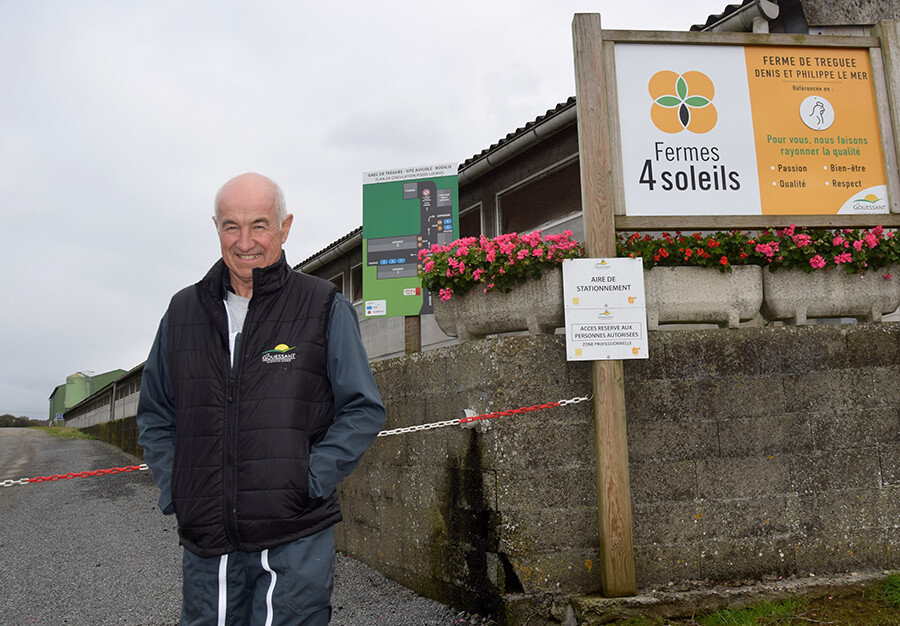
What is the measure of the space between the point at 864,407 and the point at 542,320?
6.56ft

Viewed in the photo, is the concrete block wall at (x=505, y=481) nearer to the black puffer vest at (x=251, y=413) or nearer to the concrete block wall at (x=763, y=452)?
the concrete block wall at (x=763, y=452)

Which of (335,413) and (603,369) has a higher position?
(603,369)

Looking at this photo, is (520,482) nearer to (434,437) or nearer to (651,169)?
(434,437)

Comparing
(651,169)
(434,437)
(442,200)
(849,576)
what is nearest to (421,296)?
(442,200)

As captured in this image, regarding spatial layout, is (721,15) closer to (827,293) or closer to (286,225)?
(827,293)

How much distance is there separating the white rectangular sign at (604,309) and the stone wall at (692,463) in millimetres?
169

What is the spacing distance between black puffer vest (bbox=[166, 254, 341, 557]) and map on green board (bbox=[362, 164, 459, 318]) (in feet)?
13.0

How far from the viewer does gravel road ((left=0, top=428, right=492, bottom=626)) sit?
13.8 feet

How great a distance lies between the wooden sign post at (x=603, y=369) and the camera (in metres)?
3.45

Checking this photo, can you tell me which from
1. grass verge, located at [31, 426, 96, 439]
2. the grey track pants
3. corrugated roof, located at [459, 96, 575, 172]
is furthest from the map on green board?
grass verge, located at [31, 426, 96, 439]

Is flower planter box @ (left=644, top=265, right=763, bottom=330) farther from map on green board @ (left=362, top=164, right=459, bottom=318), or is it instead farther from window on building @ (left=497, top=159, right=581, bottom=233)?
window on building @ (left=497, top=159, right=581, bottom=233)

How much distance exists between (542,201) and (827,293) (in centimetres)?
494

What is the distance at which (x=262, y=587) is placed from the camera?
1.90 metres

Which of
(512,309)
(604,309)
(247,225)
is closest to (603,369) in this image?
(604,309)
